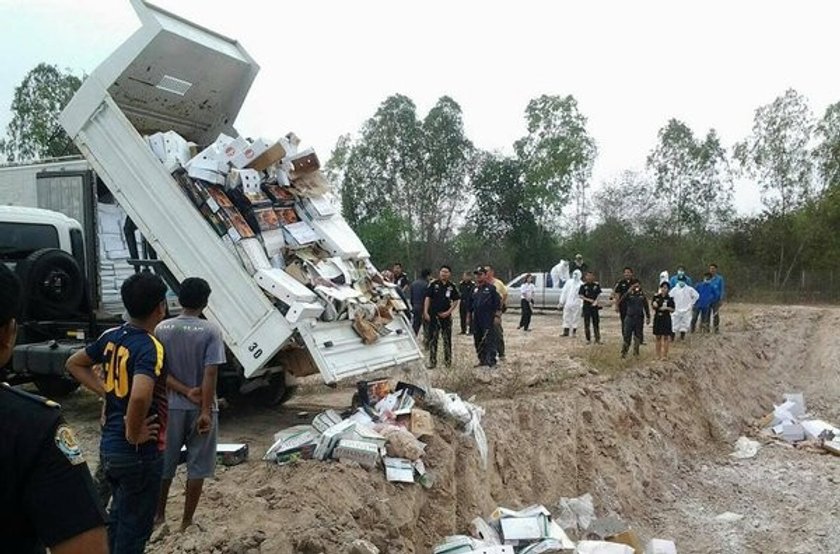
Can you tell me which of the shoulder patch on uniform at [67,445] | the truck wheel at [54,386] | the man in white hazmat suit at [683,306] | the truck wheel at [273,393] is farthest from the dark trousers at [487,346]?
the shoulder patch on uniform at [67,445]

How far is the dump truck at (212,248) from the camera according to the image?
6129 millimetres

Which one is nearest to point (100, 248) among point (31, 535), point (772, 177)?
point (31, 535)

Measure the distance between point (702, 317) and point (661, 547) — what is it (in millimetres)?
10424

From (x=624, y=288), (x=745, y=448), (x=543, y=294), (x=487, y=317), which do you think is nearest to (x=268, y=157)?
(x=487, y=317)

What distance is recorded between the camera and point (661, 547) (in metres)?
7.54

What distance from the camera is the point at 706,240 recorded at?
1329 inches

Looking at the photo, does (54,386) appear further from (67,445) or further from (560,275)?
(560,275)

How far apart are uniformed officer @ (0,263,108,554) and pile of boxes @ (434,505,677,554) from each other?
4349 millimetres

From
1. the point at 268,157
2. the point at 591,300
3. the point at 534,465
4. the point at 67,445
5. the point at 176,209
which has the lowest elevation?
the point at 534,465

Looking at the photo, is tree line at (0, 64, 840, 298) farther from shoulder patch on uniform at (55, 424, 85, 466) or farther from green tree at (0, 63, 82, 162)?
shoulder patch on uniform at (55, 424, 85, 466)

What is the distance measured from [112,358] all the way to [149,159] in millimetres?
3436

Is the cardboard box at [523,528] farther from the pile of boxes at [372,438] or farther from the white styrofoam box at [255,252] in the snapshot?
the white styrofoam box at [255,252]

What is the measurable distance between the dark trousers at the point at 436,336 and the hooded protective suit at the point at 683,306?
6.50 meters

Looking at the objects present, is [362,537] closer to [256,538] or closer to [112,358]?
[256,538]
